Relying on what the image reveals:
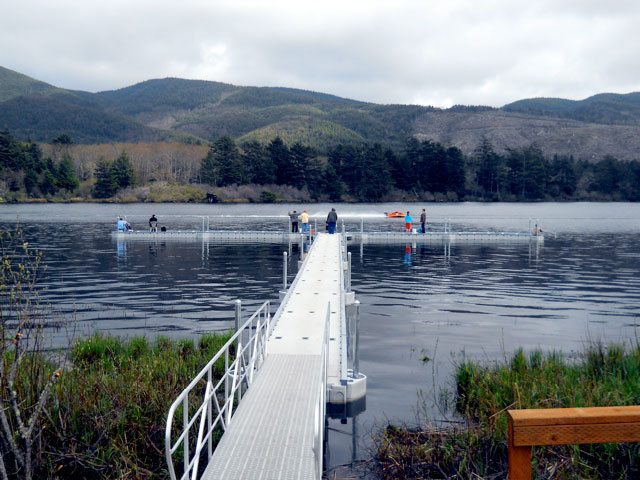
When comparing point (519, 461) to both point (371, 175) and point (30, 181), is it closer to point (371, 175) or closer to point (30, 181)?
point (371, 175)

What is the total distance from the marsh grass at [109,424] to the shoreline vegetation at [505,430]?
3.05 metres

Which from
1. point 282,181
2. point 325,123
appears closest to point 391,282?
point 282,181

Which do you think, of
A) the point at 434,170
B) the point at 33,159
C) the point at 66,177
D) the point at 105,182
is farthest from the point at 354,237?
the point at 33,159

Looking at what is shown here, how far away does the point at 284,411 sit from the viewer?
23.9ft

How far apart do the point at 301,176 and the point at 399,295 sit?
97.5 metres

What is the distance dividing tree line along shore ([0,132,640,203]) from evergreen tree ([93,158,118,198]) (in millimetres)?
179

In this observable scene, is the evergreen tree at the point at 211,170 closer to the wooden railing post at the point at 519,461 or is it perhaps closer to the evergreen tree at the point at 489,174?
the evergreen tree at the point at 489,174

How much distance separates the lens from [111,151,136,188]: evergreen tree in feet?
376

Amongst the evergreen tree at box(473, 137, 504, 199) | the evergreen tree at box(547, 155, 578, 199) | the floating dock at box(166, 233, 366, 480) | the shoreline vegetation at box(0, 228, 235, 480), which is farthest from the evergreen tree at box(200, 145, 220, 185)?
the shoreline vegetation at box(0, 228, 235, 480)

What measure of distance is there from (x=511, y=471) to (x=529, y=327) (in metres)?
15.8

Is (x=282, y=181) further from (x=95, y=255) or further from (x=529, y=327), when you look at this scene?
(x=529, y=327)

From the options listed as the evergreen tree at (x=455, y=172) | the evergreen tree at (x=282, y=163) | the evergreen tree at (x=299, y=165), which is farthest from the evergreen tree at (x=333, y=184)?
the evergreen tree at (x=455, y=172)

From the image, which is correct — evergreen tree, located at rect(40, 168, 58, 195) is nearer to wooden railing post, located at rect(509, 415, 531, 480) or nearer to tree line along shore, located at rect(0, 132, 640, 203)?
tree line along shore, located at rect(0, 132, 640, 203)

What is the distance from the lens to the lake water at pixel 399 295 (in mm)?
15312
